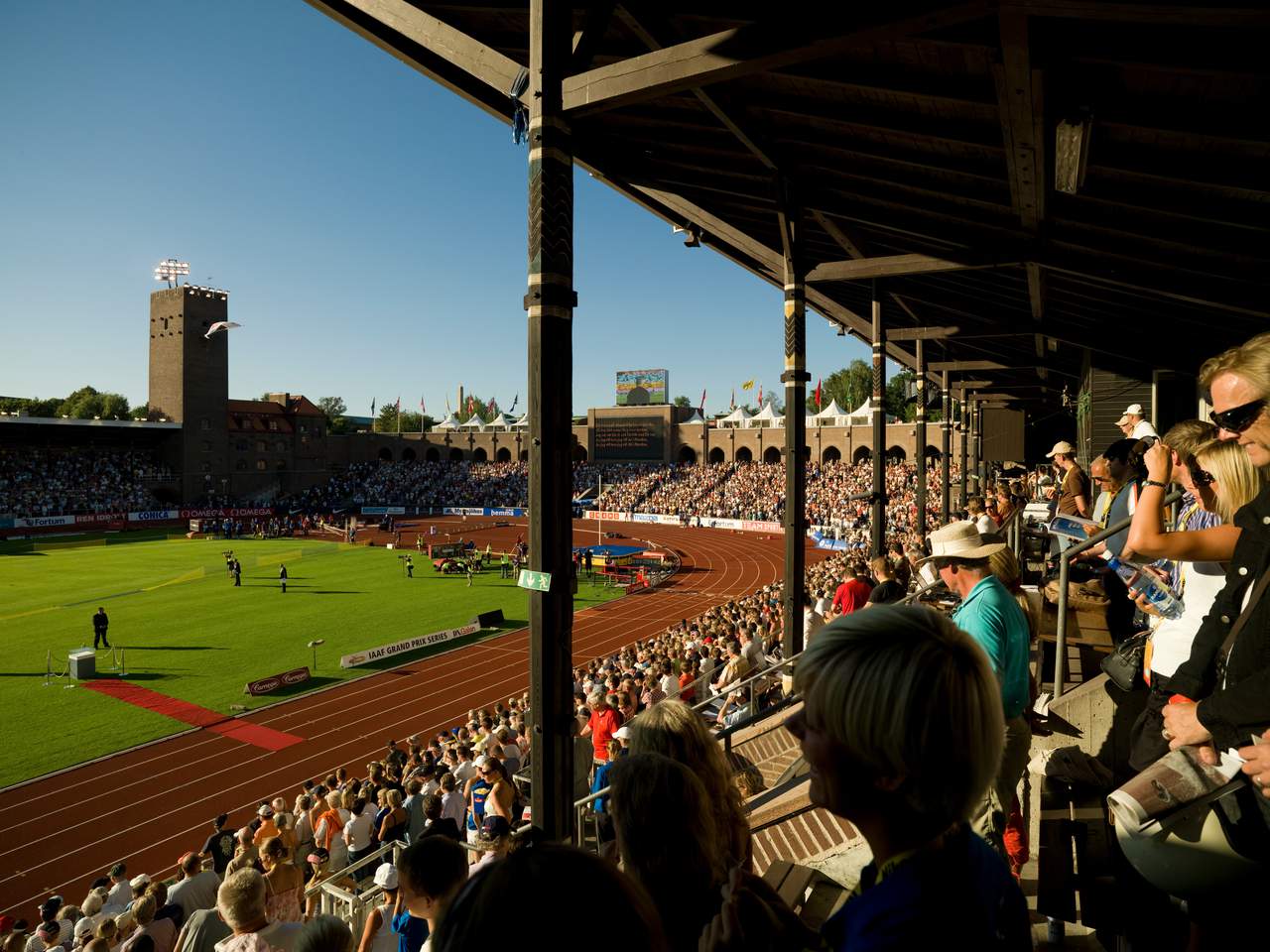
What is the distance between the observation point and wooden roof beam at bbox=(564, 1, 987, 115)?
143 inches

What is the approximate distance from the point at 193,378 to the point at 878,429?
249 feet

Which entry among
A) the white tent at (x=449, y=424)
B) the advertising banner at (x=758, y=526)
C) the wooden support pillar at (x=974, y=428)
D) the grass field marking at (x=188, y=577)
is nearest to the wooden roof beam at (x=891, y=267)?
the wooden support pillar at (x=974, y=428)

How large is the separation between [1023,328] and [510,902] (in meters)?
14.3

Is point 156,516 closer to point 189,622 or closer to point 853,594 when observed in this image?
point 189,622

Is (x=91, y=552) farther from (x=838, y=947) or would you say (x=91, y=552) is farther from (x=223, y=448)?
(x=838, y=947)

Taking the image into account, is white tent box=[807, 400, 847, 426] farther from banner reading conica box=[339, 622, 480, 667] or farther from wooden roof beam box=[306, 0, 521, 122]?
wooden roof beam box=[306, 0, 521, 122]

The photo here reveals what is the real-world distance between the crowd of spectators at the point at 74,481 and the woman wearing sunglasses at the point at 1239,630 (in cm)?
7351

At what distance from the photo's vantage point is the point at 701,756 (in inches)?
102

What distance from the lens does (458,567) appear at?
38875 mm

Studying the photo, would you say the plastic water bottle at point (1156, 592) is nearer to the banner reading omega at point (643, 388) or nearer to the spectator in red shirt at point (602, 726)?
the spectator in red shirt at point (602, 726)

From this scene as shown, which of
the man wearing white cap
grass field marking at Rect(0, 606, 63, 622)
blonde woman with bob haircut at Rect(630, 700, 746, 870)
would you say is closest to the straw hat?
blonde woman with bob haircut at Rect(630, 700, 746, 870)

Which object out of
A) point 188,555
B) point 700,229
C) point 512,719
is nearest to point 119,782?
point 512,719

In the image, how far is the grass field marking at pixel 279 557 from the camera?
1655 inches

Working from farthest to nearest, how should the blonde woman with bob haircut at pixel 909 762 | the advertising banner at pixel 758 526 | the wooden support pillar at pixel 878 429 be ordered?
1. the advertising banner at pixel 758 526
2. the wooden support pillar at pixel 878 429
3. the blonde woman with bob haircut at pixel 909 762
